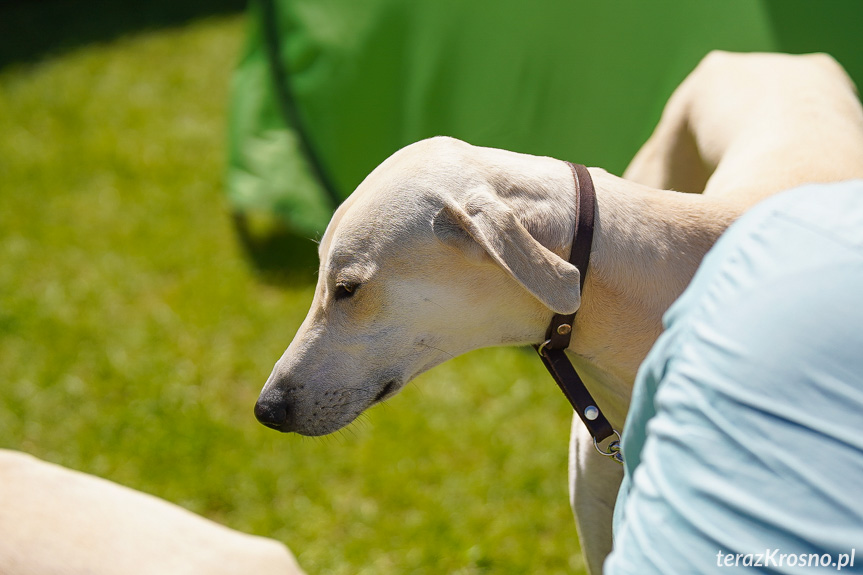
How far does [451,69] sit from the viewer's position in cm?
405

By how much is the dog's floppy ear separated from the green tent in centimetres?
214

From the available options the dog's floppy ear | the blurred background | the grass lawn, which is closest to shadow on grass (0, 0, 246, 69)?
the grass lawn

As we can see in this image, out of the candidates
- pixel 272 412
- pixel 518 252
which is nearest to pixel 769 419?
pixel 518 252

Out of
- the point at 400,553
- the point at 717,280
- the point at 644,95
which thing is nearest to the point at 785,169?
the point at 717,280

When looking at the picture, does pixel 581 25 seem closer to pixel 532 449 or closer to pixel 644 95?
pixel 644 95

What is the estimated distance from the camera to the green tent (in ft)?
11.4

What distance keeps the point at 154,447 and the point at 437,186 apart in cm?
262

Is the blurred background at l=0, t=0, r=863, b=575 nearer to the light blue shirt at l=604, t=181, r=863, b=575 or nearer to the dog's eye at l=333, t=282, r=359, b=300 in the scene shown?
the dog's eye at l=333, t=282, r=359, b=300

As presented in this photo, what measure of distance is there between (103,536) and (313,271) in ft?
7.34

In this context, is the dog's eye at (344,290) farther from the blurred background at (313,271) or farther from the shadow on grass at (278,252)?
the shadow on grass at (278,252)

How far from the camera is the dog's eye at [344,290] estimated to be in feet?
6.40

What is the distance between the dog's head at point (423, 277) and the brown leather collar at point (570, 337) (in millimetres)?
32

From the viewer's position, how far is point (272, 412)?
2084mm

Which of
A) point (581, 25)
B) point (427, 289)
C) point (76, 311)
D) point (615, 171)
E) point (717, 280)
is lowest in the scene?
point (76, 311)
